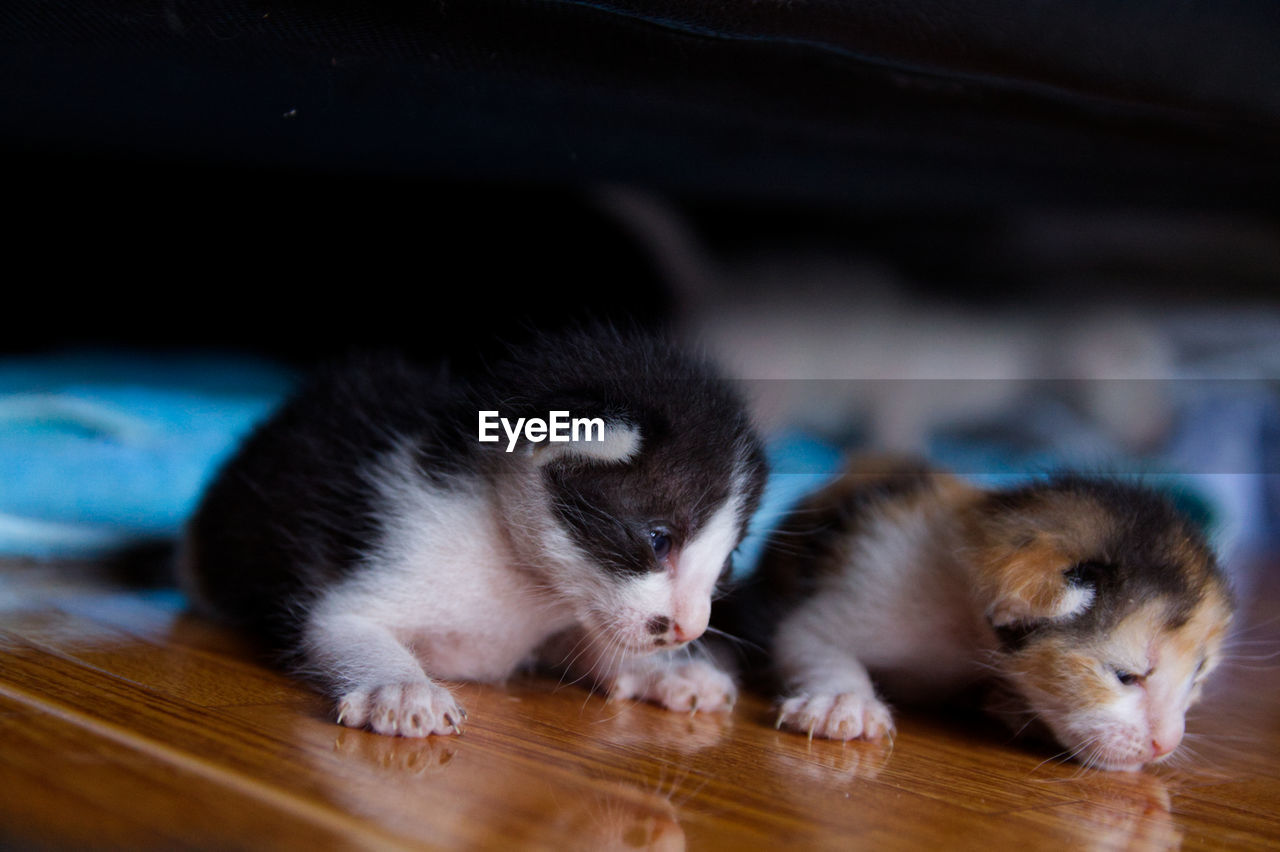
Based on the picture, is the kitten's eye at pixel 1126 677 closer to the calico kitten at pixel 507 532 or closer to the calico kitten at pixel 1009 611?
the calico kitten at pixel 1009 611

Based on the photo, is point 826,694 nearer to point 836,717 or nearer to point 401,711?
point 836,717

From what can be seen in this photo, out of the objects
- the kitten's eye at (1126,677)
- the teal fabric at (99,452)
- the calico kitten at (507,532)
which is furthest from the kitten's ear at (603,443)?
the teal fabric at (99,452)

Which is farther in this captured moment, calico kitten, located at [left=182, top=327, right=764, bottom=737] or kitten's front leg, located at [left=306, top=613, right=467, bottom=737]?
calico kitten, located at [left=182, top=327, right=764, bottom=737]

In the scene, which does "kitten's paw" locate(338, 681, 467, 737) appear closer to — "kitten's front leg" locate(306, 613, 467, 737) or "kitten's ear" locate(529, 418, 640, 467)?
"kitten's front leg" locate(306, 613, 467, 737)

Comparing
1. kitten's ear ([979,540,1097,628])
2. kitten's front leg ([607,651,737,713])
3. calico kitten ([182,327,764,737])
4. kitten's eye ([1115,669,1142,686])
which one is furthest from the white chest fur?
kitten's eye ([1115,669,1142,686])

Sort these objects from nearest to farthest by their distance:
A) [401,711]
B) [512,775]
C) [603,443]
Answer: [512,775]
[401,711]
[603,443]

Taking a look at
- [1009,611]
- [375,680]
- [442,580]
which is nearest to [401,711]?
[375,680]
